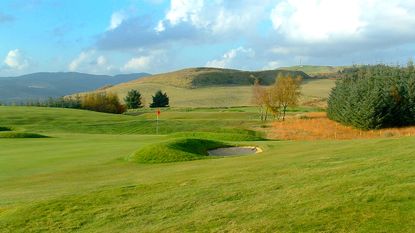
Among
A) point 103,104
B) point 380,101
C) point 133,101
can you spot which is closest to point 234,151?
point 380,101

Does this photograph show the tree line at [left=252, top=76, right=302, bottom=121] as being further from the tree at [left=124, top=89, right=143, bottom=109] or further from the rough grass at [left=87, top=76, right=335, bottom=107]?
the tree at [left=124, top=89, right=143, bottom=109]

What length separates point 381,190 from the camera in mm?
10055

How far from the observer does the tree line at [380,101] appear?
2265 inches

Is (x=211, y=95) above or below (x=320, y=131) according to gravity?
above

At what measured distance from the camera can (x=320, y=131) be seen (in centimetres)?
5697

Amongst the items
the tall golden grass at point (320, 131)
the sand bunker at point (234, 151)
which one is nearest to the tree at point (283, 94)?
the tall golden grass at point (320, 131)

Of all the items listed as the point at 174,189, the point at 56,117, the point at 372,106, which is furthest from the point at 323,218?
the point at 56,117

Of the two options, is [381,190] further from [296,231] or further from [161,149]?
[161,149]

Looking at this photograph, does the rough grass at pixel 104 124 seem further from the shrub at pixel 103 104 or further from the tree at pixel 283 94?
the shrub at pixel 103 104

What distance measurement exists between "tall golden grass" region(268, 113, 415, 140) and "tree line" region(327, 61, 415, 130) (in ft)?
5.00

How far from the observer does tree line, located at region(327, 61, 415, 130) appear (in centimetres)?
5753

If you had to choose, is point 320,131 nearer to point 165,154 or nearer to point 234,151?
point 234,151

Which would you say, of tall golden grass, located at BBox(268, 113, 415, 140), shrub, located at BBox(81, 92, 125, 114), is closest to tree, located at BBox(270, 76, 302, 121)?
tall golden grass, located at BBox(268, 113, 415, 140)

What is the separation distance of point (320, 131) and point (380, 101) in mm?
7937
